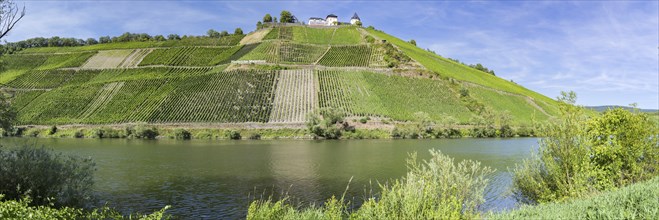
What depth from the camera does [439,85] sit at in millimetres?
147375

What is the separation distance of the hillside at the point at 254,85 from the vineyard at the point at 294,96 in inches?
12.8

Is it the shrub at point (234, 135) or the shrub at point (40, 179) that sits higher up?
the shrub at point (40, 179)

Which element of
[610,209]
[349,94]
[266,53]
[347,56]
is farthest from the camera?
[347,56]

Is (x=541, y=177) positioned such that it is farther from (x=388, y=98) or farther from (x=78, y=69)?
(x=78, y=69)

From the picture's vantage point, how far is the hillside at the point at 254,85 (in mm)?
119000

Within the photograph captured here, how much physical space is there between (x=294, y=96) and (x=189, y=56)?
250ft

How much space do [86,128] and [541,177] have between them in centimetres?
12361

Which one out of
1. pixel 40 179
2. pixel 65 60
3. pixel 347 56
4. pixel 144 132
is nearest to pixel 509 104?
pixel 347 56

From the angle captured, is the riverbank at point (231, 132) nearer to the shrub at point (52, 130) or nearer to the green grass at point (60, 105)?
the shrub at point (52, 130)

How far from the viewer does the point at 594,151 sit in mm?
22156

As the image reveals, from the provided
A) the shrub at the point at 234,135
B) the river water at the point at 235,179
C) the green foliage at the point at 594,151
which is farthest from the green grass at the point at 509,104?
the green foliage at the point at 594,151

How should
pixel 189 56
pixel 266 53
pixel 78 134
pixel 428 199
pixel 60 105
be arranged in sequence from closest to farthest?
pixel 428 199 < pixel 78 134 < pixel 60 105 < pixel 266 53 < pixel 189 56

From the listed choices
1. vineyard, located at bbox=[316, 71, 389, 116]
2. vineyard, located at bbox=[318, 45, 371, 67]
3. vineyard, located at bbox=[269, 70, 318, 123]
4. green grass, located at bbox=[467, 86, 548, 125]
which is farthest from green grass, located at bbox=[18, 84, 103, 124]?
green grass, located at bbox=[467, 86, 548, 125]

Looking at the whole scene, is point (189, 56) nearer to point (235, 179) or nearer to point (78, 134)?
point (78, 134)
